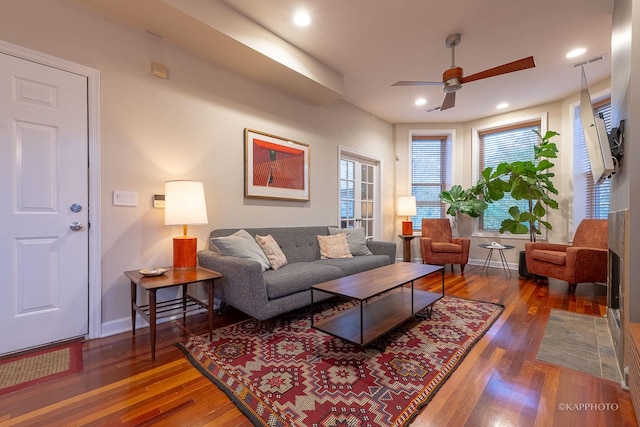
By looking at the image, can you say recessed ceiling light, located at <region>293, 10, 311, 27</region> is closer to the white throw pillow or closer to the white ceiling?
the white ceiling

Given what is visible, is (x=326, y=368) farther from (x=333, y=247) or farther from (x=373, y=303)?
(x=333, y=247)

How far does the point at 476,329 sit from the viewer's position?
2.34 metres

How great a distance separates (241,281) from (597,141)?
2836 mm

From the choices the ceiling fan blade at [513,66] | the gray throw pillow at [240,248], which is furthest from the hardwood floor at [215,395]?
the ceiling fan blade at [513,66]

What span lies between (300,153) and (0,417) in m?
3.27

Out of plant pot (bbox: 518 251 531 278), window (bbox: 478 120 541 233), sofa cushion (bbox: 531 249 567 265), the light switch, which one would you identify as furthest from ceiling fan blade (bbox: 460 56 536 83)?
the light switch

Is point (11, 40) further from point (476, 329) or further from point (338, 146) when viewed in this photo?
point (476, 329)

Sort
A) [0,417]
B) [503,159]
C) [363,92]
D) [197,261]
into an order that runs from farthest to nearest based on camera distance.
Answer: [503,159], [363,92], [197,261], [0,417]

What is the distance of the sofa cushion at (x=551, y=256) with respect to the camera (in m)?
3.49

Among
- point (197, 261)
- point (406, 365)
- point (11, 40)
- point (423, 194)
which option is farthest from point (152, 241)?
point (423, 194)

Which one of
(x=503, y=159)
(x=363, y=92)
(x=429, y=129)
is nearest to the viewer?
(x=363, y=92)

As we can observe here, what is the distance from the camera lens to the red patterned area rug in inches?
54.0

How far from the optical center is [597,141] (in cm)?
201

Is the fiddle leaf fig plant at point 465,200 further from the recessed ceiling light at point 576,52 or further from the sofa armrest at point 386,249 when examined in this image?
the recessed ceiling light at point 576,52
